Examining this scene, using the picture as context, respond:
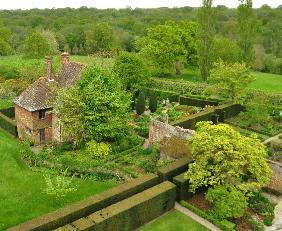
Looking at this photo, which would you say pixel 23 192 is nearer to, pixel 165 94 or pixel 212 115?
pixel 212 115

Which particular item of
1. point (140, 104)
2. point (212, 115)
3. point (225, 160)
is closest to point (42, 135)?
point (140, 104)

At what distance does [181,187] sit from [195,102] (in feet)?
82.4

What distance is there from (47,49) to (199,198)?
5578 cm

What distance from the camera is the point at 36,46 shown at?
2945 inches

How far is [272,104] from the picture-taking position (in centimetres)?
4972

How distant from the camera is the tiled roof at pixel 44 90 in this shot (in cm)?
3899

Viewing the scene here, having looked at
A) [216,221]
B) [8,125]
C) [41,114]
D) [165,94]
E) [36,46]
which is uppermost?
[36,46]

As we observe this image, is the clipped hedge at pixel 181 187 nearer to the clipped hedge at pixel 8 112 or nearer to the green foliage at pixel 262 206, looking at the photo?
the green foliage at pixel 262 206

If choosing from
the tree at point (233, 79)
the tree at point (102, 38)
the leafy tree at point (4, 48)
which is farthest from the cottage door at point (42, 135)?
the leafy tree at point (4, 48)

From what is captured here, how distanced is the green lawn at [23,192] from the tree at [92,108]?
18.1 feet

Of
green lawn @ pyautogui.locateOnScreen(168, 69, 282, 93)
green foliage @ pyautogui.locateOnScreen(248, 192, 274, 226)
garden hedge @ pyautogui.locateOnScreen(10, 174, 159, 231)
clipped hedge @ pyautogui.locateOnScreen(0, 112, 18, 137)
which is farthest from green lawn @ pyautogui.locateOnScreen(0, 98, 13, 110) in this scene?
green foliage @ pyautogui.locateOnScreen(248, 192, 274, 226)

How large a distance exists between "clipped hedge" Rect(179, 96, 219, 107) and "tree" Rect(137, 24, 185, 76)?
1439 cm

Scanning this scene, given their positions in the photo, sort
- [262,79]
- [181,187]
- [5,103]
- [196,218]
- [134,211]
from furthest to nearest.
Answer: [262,79] < [5,103] < [181,187] < [196,218] < [134,211]

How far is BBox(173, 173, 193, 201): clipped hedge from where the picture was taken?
2778 centimetres
